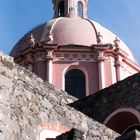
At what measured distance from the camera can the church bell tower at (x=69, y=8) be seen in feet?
74.7

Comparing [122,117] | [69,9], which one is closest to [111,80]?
[69,9]

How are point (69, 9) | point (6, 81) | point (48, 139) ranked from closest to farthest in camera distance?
1. point (6, 81)
2. point (48, 139)
3. point (69, 9)

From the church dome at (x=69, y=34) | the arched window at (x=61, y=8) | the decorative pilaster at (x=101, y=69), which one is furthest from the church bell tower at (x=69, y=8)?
the decorative pilaster at (x=101, y=69)

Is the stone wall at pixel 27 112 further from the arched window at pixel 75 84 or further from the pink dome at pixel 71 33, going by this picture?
the pink dome at pixel 71 33

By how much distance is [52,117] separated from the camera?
5977mm

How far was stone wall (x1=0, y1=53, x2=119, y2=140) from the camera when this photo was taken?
5.22 metres

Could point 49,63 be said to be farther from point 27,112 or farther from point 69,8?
point 27,112

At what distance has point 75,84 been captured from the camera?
17.7 metres

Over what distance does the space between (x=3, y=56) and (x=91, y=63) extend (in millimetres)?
12287

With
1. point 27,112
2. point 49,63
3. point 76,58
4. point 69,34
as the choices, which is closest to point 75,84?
point 76,58

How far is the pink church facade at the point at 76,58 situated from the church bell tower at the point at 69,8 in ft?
11.0

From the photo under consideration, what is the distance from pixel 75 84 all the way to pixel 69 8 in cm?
631

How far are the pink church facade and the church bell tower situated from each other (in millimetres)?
3357

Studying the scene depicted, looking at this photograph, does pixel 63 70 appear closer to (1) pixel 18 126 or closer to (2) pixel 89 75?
(2) pixel 89 75
